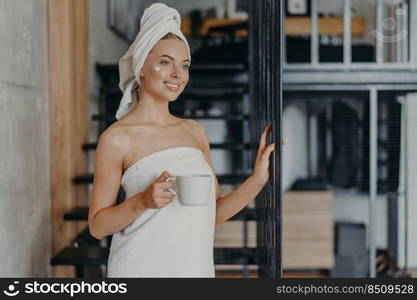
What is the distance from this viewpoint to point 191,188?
1.21 m

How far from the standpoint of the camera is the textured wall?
6.09 ft

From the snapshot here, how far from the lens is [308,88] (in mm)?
3371

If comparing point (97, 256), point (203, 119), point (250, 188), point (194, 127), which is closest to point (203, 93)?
point (203, 119)

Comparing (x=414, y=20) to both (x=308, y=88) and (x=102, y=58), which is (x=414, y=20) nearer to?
(x=308, y=88)

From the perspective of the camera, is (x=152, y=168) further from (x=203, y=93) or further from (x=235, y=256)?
(x=203, y=93)

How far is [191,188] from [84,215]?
1366 mm

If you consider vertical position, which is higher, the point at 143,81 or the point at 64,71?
the point at 64,71

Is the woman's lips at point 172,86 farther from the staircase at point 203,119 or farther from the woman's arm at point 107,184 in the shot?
the staircase at point 203,119

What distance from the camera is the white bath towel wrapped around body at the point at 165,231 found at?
1345 millimetres

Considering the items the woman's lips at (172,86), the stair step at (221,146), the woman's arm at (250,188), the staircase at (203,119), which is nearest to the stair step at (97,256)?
the staircase at (203,119)

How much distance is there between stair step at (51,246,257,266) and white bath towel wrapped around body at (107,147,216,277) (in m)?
0.93

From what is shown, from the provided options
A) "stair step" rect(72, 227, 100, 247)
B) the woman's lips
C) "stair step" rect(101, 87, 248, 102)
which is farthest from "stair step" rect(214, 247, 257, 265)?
the woman's lips

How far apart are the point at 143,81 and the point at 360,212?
376 cm

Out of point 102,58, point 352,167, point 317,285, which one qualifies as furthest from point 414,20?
point 317,285
